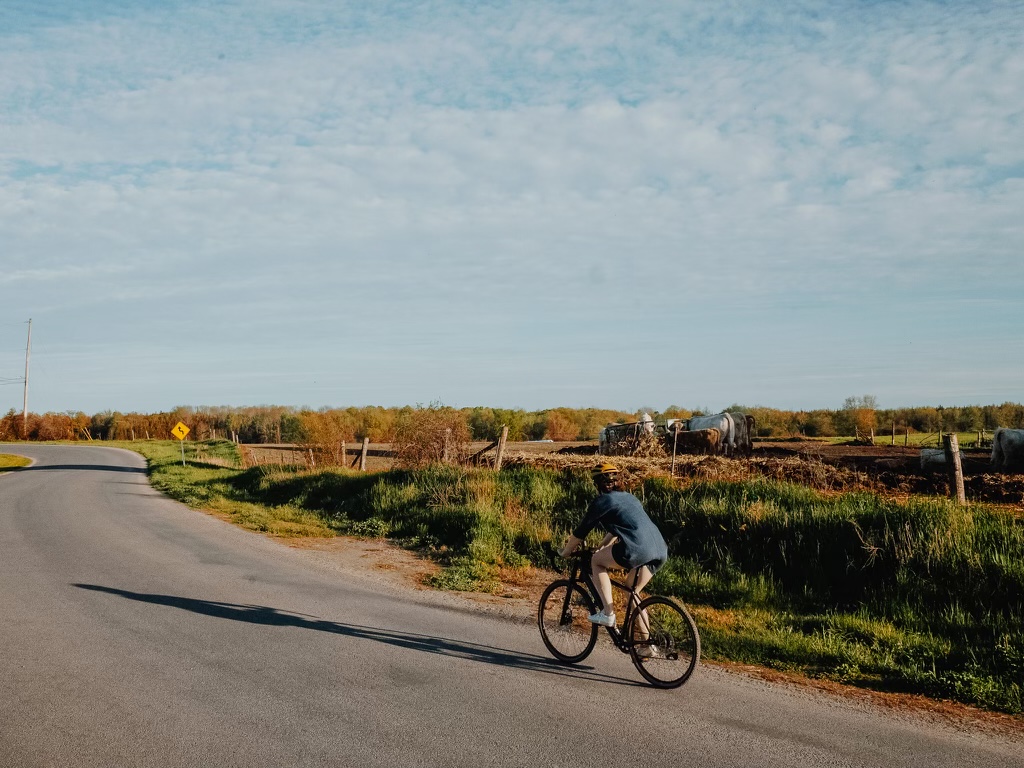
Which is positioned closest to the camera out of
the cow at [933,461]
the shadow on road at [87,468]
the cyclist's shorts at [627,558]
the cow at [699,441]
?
the cyclist's shorts at [627,558]

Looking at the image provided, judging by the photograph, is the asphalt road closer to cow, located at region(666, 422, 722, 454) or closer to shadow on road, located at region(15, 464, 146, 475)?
cow, located at region(666, 422, 722, 454)

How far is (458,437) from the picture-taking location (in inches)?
984

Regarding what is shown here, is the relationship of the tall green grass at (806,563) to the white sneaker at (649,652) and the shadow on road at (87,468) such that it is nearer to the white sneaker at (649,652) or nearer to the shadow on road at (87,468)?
the white sneaker at (649,652)

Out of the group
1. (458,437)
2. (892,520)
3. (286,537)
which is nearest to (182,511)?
(286,537)

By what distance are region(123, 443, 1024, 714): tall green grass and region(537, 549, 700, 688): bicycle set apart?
1.21 metres

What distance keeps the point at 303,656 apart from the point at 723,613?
15.8 ft

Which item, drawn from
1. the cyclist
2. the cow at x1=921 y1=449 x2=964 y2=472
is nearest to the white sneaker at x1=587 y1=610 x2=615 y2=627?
the cyclist

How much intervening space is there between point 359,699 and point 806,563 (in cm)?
676

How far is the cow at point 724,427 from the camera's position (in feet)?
113

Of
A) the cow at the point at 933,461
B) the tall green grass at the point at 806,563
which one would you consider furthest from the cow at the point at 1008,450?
the tall green grass at the point at 806,563

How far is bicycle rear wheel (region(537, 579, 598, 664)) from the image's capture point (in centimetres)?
683

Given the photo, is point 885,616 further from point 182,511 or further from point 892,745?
point 182,511

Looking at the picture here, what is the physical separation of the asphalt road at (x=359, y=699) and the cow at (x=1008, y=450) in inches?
845

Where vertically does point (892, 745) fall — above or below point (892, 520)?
below
